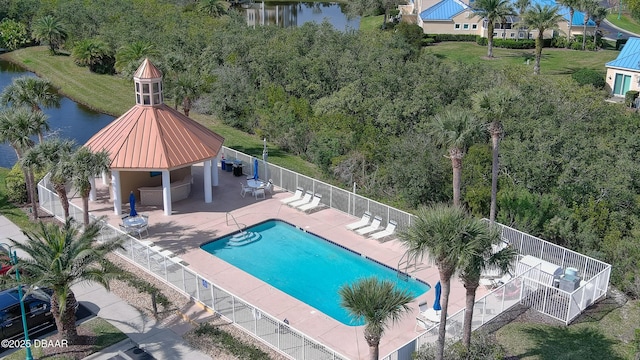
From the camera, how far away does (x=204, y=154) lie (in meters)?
27.8

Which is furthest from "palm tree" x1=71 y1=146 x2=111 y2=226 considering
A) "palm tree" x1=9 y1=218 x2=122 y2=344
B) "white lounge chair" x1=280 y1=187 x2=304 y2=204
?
"white lounge chair" x1=280 y1=187 x2=304 y2=204

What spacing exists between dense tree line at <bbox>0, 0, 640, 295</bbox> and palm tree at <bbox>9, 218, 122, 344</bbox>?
13.1 metres

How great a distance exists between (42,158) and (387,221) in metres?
13.4

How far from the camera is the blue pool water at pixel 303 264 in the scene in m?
22.5

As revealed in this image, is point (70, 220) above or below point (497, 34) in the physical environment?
below

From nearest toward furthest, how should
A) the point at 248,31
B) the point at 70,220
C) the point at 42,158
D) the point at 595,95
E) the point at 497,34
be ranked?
1. the point at 70,220
2. the point at 42,158
3. the point at 595,95
4. the point at 248,31
5. the point at 497,34

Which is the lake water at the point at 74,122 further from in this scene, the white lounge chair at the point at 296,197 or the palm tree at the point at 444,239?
the palm tree at the point at 444,239

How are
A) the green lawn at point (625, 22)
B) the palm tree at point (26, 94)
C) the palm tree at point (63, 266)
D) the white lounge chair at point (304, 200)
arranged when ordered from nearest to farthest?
the palm tree at point (63, 266) → the white lounge chair at point (304, 200) → the palm tree at point (26, 94) → the green lawn at point (625, 22)

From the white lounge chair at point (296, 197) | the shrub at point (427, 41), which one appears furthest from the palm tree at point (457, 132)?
the shrub at point (427, 41)

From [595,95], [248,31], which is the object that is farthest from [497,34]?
[595,95]

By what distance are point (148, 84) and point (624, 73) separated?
3611 centimetres

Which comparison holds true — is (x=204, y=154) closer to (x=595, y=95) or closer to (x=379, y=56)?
(x=379, y=56)

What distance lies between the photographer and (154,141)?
89.1 ft

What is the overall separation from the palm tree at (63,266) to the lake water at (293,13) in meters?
68.6
